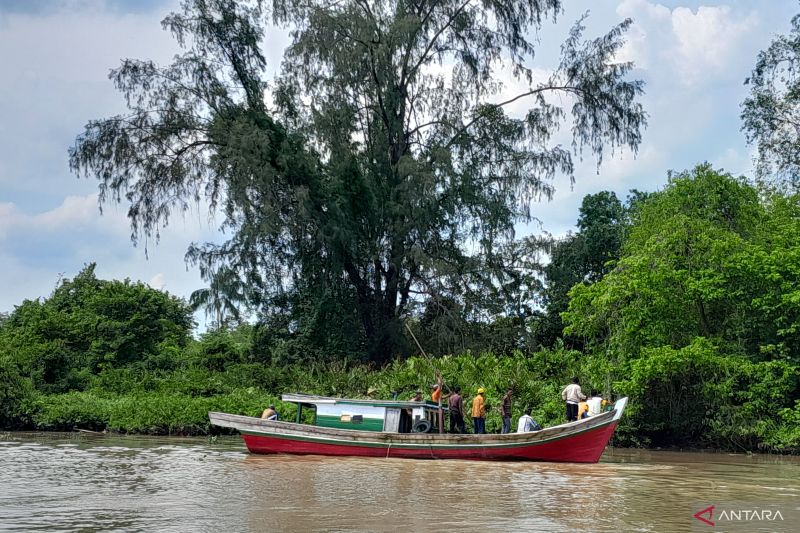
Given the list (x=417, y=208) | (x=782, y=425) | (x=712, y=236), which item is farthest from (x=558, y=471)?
(x=417, y=208)

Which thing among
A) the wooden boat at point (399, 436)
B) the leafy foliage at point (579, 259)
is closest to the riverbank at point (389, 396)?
the wooden boat at point (399, 436)

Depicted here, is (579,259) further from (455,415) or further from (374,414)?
(374,414)

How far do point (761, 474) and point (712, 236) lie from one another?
30.4 ft

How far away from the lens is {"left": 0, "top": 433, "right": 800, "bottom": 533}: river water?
12359 millimetres

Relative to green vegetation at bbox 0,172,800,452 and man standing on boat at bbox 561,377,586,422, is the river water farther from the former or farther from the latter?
green vegetation at bbox 0,172,800,452

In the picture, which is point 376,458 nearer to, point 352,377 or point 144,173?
point 352,377

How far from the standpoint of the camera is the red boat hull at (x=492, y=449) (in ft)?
70.1

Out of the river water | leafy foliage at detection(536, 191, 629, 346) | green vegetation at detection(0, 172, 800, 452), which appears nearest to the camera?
the river water

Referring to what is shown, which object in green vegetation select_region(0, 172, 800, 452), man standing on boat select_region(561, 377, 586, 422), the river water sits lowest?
the river water

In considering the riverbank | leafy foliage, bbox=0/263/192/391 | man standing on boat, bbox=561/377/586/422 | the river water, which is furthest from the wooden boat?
leafy foliage, bbox=0/263/192/391

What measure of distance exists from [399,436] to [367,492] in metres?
6.50

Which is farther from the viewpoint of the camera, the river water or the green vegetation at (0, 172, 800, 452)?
the green vegetation at (0, 172, 800, 452)

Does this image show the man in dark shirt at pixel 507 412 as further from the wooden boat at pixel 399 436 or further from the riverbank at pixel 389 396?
the riverbank at pixel 389 396

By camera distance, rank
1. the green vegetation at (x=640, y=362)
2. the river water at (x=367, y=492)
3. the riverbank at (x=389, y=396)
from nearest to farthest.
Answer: the river water at (x=367, y=492) < the green vegetation at (x=640, y=362) < the riverbank at (x=389, y=396)
